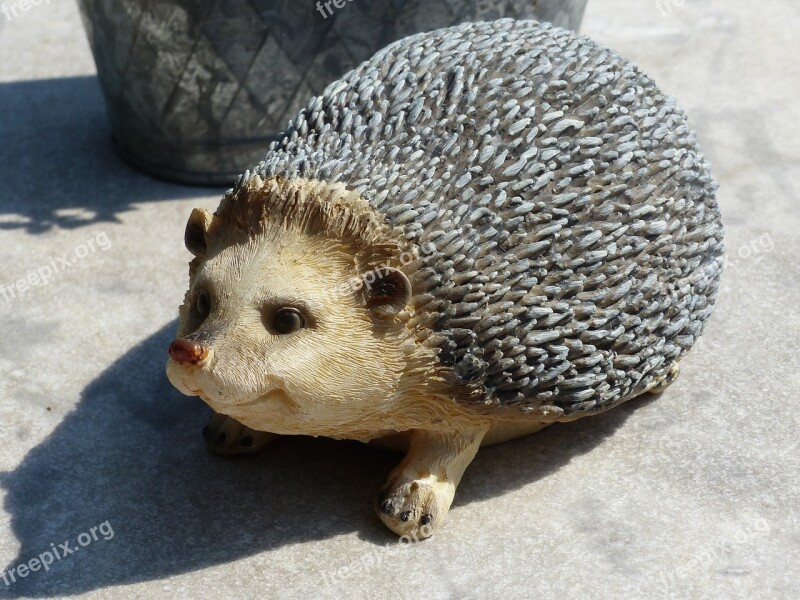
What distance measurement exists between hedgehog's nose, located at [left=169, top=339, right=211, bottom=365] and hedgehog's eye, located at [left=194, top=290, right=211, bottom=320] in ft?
0.62

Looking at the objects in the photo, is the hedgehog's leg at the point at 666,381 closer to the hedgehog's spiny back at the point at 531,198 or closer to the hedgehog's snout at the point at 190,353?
the hedgehog's spiny back at the point at 531,198

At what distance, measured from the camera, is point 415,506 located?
3342 millimetres

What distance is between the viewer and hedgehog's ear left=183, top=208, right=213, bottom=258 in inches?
128

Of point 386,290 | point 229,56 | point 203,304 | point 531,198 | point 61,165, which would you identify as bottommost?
point 61,165

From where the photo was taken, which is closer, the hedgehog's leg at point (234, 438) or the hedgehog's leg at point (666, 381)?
the hedgehog's leg at point (234, 438)

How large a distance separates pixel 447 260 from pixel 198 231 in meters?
0.77

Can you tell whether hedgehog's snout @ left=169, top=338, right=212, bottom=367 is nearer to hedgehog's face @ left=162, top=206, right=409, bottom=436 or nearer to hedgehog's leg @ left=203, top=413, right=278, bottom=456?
hedgehog's face @ left=162, top=206, right=409, bottom=436

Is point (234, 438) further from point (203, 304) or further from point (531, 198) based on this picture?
point (531, 198)

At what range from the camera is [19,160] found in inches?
226

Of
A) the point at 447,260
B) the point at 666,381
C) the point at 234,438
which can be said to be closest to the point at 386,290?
the point at 447,260

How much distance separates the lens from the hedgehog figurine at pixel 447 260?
3.03 meters

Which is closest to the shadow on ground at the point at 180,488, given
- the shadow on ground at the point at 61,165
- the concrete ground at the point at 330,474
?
the concrete ground at the point at 330,474

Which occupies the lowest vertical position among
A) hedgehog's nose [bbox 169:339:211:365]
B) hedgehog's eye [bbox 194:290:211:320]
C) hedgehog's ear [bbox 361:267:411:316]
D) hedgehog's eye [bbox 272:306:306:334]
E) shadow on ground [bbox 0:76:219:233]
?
shadow on ground [bbox 0:76:219:233]

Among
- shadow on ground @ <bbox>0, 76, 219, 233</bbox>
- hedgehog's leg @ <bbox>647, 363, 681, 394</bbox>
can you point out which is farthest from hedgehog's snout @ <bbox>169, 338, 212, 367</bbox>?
shadow on ground @ <bbox>0, 76, 219, 233</bbox>
